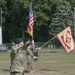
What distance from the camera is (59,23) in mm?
81625

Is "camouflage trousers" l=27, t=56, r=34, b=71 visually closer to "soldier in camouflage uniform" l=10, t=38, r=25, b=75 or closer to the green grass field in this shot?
the green grass field

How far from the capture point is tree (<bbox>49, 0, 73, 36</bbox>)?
80.8m

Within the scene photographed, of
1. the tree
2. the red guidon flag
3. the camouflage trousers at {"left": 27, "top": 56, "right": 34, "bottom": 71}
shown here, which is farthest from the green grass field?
the tree

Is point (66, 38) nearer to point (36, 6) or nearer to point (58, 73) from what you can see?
point (58, 73)

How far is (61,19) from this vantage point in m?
81.4

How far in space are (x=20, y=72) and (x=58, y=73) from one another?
28.9ft

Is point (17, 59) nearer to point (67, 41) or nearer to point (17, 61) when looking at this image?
point (17, 61)

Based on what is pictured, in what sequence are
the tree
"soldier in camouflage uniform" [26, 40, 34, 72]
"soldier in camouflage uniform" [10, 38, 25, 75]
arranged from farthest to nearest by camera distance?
the tree, "soldier in camouflage uniform" [26, 40, 34, 72], "soldier in camouflage uniform" [10, 38, 25, 75]

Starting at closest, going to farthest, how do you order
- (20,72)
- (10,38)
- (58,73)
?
(20,72) → (58,73) → (10,38)

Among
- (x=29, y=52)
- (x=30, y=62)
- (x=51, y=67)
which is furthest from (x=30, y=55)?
(x=51, y=67)

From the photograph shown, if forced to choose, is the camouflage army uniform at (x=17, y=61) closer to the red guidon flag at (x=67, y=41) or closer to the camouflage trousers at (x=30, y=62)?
the red guidon flag at (x=67, y=41)

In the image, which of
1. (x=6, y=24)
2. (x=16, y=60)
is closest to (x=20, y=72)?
(x=16, y=60)

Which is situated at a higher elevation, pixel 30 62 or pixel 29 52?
pixel 29 52

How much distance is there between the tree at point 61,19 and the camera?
80.8 metres
